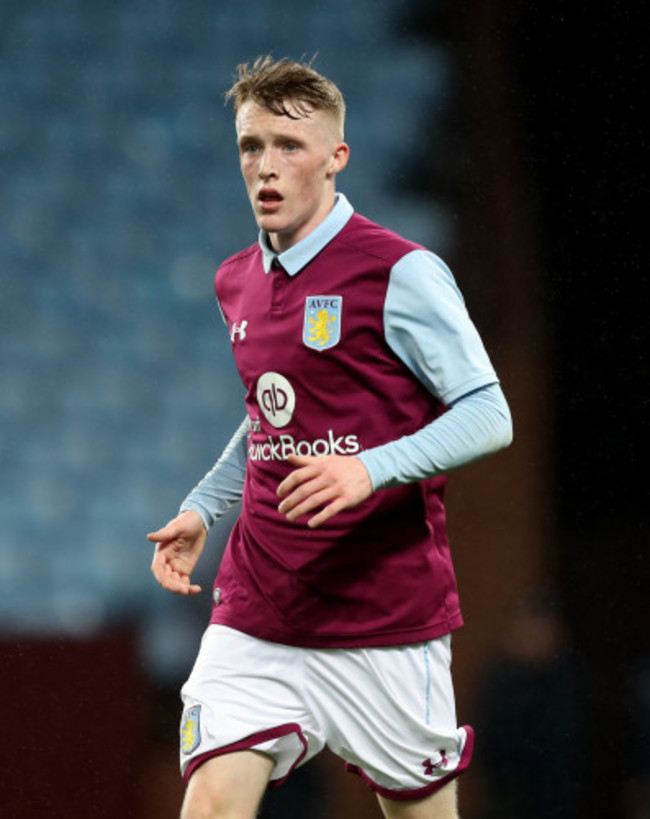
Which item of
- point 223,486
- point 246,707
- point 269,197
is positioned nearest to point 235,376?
point 223,486

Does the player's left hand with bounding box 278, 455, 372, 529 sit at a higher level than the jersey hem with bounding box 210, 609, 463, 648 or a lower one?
higher

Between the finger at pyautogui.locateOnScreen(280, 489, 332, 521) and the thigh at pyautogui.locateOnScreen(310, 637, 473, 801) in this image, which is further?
the thigh at pyautogui.locateOnScreen(310, 637, 473, 801)

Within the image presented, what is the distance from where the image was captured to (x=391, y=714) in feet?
6.16

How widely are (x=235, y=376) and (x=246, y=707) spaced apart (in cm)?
129

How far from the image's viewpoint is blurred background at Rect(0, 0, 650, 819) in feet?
9.64

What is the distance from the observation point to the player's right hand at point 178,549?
1922mm

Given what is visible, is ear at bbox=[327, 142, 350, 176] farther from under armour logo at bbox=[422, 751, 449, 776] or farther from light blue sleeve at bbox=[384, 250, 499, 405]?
under armour logo at bbox=[422, 751, 449, 776]

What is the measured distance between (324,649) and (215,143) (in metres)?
1.52

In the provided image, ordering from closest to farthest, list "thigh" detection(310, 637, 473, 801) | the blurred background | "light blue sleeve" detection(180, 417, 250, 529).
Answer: "thigh" detection(310, 637, 473, 801) < "light blue sleeve" detection(180, 417, 250, 529) < the blurred background

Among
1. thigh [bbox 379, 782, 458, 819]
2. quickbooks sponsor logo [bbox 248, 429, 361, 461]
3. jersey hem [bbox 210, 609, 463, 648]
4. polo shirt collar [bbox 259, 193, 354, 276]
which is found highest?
polo shirt collar [bbox 259, 193, 354, 276]

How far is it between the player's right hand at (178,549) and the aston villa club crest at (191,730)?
0.54 ft

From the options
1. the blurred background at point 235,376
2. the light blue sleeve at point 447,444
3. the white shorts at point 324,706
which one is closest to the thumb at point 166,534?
the white shorts at point 324,706

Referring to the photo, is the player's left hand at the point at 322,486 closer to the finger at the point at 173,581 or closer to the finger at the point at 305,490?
the finger at the point at 305,490

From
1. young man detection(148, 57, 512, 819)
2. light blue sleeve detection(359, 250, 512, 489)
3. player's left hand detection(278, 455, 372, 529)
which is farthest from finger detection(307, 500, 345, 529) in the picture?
young man detection(148, 57, 512, 819)
